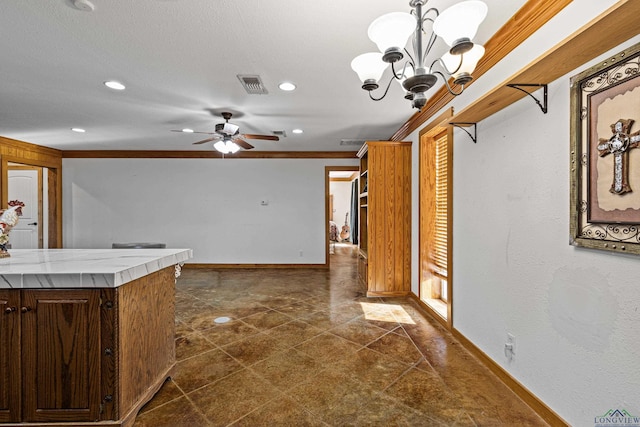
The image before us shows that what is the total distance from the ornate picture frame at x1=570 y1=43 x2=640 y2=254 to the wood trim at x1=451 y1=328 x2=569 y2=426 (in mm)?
1007

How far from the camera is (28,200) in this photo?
6.27 meters

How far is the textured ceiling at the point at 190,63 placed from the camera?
6.08 ft

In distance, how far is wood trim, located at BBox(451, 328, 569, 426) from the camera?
64.9 inches

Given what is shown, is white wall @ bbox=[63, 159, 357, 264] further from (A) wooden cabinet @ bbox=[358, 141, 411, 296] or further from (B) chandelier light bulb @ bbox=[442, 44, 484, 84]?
(B) chandelier light bulb @ bbox=[442, 44, 484, 84]

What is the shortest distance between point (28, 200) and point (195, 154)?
12.4 ft

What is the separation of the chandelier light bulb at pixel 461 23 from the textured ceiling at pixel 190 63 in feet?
2.44

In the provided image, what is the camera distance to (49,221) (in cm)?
609

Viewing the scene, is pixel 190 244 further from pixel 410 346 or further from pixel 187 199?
pixel 410 346

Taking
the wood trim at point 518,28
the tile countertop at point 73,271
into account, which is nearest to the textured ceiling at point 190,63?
the wood trim at point 518,28

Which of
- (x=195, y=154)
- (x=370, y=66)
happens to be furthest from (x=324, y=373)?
(x=195, y=154)

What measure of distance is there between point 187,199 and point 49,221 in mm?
2853

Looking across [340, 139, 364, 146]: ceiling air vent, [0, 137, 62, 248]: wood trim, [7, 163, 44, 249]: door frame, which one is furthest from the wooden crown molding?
[340, 139, 364, 146]: ceiling air vent

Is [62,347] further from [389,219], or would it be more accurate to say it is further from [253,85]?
[389,219]

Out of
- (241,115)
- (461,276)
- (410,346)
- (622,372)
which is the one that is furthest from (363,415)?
(241,115)
